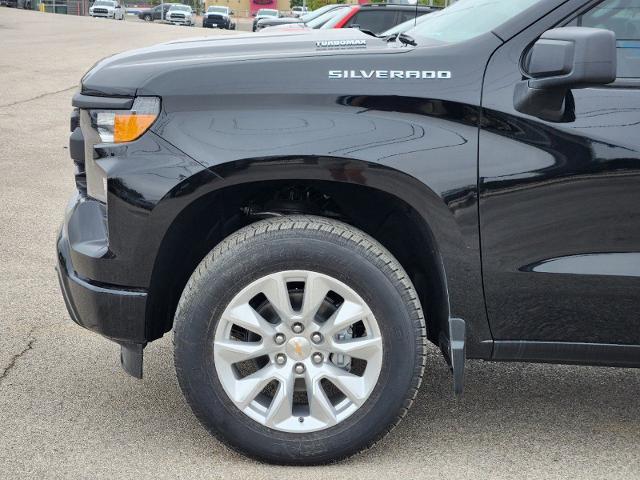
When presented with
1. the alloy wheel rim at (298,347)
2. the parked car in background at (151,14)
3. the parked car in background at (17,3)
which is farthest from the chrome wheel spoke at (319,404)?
the parked car in background at (151,14)

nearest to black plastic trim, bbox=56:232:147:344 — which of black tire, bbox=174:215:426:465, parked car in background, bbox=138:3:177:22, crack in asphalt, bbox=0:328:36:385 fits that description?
black tire, bbox=174:215:426:465

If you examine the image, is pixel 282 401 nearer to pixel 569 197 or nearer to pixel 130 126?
pixel 130 126

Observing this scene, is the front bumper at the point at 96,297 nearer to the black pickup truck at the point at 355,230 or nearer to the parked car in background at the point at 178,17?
the black pickup truck at the point at 355,230

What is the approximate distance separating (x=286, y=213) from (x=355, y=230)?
37cm

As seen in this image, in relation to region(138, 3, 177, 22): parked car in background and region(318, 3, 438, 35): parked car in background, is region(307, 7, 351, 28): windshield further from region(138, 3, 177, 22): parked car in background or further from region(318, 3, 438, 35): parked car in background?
region(138, 3, 177, 22): parked car in background

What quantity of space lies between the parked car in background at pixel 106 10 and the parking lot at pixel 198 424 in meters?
52.3

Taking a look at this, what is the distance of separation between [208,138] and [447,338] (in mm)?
1047

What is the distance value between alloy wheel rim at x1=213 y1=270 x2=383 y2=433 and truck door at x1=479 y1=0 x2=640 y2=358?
0.47 m

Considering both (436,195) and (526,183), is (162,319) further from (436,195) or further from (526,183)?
(526,183)

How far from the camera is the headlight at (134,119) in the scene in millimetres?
2869

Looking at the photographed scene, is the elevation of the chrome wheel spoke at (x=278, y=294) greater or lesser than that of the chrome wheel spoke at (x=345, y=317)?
greater

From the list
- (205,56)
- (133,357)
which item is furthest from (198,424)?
(205,56)

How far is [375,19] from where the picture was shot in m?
12.6

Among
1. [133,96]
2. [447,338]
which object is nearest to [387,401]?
[447,338]
